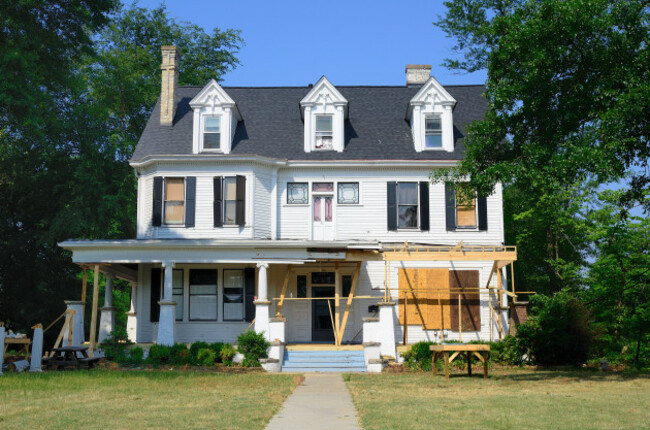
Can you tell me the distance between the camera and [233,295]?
2458 centimetres

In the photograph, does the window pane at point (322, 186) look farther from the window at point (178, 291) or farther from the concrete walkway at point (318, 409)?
the concrete walkway at point (318, 409)

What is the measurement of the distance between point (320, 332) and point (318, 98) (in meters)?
8.74

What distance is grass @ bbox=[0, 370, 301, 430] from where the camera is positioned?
32.3ft

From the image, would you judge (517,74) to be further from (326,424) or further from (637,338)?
(326,424)

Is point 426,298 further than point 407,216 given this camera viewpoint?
No

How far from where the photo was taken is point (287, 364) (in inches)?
806

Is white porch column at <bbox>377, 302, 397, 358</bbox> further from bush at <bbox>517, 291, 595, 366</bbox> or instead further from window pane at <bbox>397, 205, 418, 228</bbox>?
window pane at <bbox>397, 205, 418, 228</bbox>

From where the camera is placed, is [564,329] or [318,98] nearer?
[564,329]

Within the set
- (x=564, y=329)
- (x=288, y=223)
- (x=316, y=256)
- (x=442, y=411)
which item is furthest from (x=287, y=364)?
(x=442, y=411)

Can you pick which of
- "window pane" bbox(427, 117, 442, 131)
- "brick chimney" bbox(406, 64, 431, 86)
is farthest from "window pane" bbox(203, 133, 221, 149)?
"brick chimney" bbox(406, 64, 431, 86)

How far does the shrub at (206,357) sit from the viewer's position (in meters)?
20.6

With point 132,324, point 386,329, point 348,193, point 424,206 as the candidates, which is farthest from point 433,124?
point 132,324

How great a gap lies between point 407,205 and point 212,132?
774 cm

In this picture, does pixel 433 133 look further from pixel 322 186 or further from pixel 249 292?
pixel 249 292
